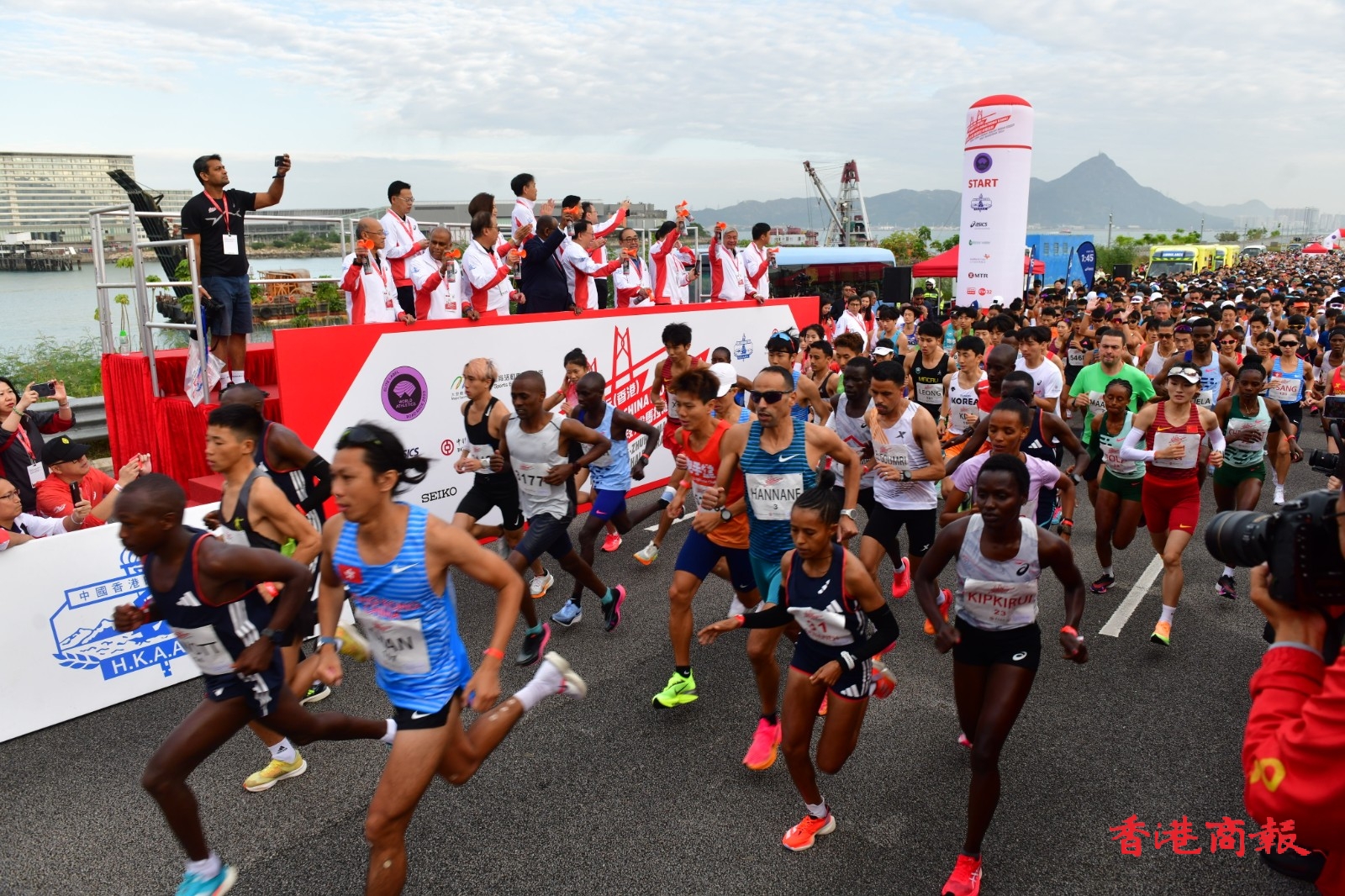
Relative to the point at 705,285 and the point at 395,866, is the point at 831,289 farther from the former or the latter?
the point at 395,866

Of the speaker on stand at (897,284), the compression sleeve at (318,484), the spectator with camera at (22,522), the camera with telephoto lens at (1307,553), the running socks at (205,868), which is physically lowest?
the running socks at (205,868)

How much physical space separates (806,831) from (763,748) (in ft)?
2.29

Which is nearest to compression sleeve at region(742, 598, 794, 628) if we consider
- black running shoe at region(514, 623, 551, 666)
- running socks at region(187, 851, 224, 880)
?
black running shoe at region(514, 623, 551, 666)

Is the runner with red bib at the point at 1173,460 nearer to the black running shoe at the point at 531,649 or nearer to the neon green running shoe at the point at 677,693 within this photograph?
the neon green running shoe at the point at 677,693

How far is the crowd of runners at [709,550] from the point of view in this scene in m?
3.32

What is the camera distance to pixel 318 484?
539cm

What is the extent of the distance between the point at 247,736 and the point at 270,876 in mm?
1468

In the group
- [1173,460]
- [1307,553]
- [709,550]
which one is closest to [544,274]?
[709,550]

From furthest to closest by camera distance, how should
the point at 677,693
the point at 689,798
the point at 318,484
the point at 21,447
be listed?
the point at 21,447, the point at 318,484, the point at 677,693, the point at 689,798

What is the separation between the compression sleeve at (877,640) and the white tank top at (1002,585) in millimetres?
401

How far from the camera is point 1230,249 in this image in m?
64.9

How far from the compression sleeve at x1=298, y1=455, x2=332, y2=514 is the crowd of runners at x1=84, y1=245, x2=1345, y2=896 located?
0.05ft

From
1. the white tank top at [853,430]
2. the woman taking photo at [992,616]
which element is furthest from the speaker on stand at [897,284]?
the woman taking photo at [992,616]

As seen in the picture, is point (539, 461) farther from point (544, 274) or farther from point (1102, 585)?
point (1102, 585)
